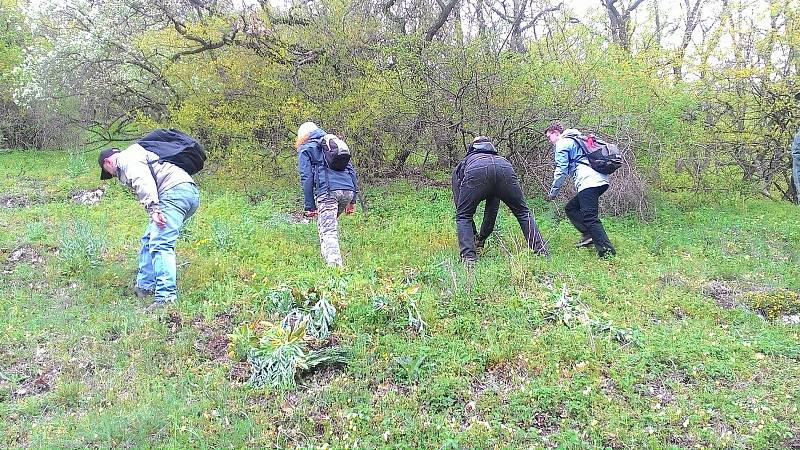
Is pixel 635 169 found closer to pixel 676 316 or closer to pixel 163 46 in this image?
pixel 676 316

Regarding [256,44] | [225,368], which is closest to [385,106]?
[256,44]

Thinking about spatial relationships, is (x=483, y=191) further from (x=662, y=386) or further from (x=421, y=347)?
(x=662, y=386)

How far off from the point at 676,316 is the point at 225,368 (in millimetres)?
3438

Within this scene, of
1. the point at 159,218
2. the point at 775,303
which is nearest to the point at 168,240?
the point at 159,218

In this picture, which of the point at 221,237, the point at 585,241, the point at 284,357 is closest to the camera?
the point at 284,357

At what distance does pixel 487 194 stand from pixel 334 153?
5.21 ft

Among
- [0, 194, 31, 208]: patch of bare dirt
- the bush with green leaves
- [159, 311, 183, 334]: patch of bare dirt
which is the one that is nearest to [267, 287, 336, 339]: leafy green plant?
the bush with green leaves

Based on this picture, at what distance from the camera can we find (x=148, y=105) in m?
13.3

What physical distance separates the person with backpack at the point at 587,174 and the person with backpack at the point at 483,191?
1.40 feet

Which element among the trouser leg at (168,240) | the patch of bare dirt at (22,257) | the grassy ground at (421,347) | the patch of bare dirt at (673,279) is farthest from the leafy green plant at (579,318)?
the patch of bare dirt at (22,257)

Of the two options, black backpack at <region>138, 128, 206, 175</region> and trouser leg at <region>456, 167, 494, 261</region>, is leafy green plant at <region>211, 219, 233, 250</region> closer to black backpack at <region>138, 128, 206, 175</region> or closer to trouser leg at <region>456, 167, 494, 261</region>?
black backpack at <region>138, 128, 206, 175</region>

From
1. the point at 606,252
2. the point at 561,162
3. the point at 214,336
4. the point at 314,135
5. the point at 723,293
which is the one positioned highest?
the point at 314,135

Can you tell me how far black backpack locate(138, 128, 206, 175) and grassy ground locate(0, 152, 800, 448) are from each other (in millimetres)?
1099

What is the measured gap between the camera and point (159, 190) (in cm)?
534
